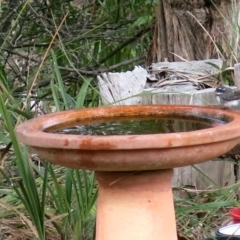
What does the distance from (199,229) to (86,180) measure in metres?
0.58

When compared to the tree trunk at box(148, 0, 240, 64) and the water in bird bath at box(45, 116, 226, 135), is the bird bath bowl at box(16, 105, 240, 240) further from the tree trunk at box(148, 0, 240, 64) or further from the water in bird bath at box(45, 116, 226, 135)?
the tree trunk at box(148, 0, 240, 64)

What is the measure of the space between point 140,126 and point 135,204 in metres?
0.31

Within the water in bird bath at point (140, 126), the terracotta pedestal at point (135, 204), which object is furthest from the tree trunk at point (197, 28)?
the terracotta pedestal at point (135, 204)

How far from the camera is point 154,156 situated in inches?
76.6

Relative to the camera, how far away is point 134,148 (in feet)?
6.19

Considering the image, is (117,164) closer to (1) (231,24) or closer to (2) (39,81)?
(1) (231,24)

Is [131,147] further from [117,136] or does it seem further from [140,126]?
[140,126]

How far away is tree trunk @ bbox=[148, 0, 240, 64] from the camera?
384 cm

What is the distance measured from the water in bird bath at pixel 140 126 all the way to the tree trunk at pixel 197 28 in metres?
1.47

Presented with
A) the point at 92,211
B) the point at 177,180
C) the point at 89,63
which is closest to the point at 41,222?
the point at 92,211

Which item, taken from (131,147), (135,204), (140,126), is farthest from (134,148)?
(140,126)

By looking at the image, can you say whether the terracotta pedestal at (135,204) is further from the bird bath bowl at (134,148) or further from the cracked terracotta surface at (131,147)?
the cracked terracotta surface at (131,147)

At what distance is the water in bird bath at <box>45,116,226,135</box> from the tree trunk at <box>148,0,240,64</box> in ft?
4.82

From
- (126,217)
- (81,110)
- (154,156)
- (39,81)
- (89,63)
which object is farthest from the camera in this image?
(89,63)
